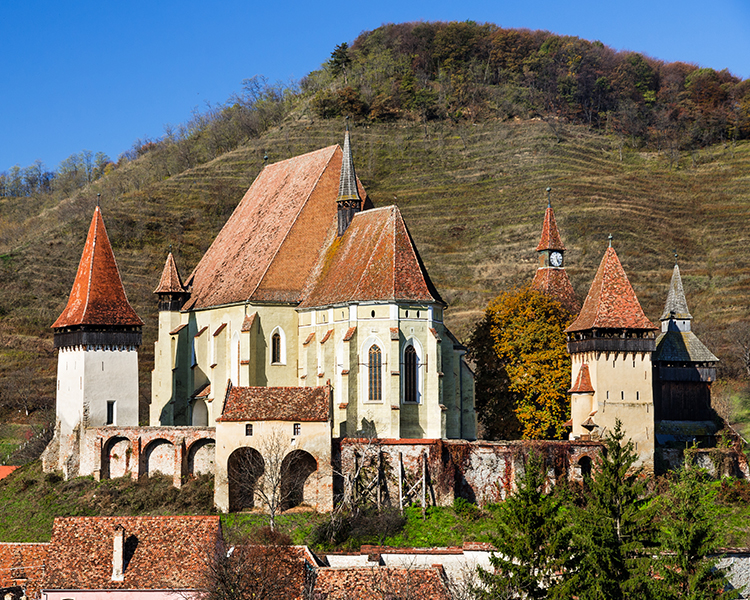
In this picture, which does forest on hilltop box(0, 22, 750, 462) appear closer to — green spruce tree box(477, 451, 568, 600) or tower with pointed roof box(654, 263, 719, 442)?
tower with pointed roof box(654, 263, 719, 442)

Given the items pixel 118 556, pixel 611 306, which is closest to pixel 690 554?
pixel 611 306

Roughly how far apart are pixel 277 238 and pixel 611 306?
16.4 metres

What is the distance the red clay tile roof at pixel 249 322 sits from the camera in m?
48.6

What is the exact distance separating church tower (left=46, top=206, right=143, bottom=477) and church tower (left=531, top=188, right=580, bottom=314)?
63.2ft

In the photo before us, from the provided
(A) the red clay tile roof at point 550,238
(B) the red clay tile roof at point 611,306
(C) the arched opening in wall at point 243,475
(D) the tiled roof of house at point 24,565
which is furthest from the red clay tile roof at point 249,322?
(D) the tiled roof of house at point 24,565

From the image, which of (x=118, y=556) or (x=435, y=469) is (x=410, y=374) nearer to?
(x=435, y=469)

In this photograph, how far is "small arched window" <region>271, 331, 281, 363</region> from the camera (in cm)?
4944

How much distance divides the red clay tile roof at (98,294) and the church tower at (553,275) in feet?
63.0

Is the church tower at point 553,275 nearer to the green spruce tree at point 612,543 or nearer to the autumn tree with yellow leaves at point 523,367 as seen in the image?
the autumn tree with yellow leaves at point 523,367

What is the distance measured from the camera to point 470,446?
41500 millimetres

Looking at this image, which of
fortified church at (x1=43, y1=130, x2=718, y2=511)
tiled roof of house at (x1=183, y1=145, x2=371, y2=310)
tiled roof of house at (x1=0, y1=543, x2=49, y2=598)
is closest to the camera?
tiled roof of house at (x1=0, y1=543, x2=49, y2=598)

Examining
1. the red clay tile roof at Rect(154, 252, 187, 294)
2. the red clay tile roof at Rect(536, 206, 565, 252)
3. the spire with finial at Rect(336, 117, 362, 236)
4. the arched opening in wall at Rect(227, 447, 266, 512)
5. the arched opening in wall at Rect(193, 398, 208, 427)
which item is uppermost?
the spire with finial at Rect(336, 117, 362, 236)

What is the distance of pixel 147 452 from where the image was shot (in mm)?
44375

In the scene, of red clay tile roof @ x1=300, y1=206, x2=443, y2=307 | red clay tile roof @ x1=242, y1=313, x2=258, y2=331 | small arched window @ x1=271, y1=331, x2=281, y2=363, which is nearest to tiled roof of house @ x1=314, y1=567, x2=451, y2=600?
red clay tile roof @ x1=300, y1=206, x2=443, y2=307
